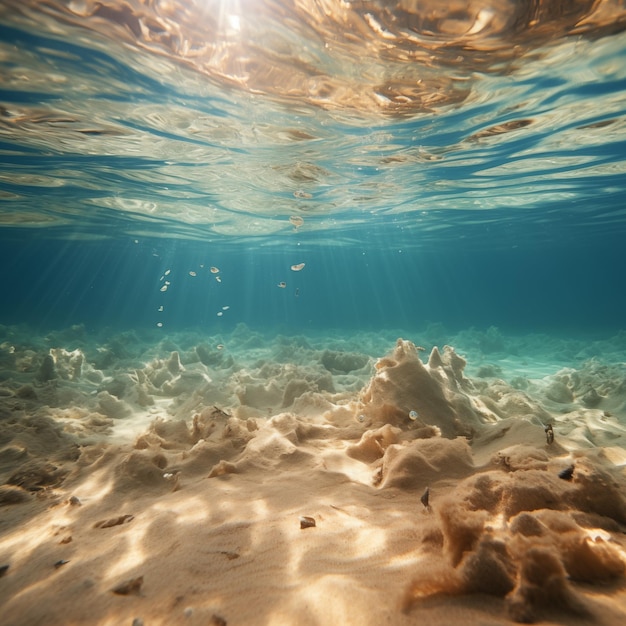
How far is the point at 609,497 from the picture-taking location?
2311 mm

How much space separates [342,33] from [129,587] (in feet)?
30.2

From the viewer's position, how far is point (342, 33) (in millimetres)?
7504

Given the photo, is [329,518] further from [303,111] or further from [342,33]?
[303,111]

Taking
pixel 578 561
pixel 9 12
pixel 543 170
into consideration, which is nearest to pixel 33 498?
pixel 578 561

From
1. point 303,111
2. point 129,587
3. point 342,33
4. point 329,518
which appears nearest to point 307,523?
point 329,518

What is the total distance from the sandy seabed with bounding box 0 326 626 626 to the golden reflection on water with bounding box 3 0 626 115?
6.45 meters

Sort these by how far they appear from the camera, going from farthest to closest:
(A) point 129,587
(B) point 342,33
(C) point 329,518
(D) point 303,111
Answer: (D) point 303,111 < (B) point 342,33 < (C) point 329,518 < (A) point 129,587

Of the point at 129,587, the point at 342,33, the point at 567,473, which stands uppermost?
the point at 342,33

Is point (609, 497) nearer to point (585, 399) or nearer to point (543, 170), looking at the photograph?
point (585, 399)

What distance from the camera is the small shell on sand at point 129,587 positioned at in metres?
2.01

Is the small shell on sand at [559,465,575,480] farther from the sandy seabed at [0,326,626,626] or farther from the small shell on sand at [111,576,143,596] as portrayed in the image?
the small shell on sand at [111,576,143,596]

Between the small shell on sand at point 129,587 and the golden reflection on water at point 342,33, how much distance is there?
8.47 meters

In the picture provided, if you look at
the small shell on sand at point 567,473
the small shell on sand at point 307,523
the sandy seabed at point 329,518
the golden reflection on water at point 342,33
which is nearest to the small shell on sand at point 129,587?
the sandy seabed at point 329,518

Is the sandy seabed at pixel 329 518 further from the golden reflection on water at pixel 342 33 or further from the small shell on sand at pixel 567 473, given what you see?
the golden reflection on water at pixel 342 33
